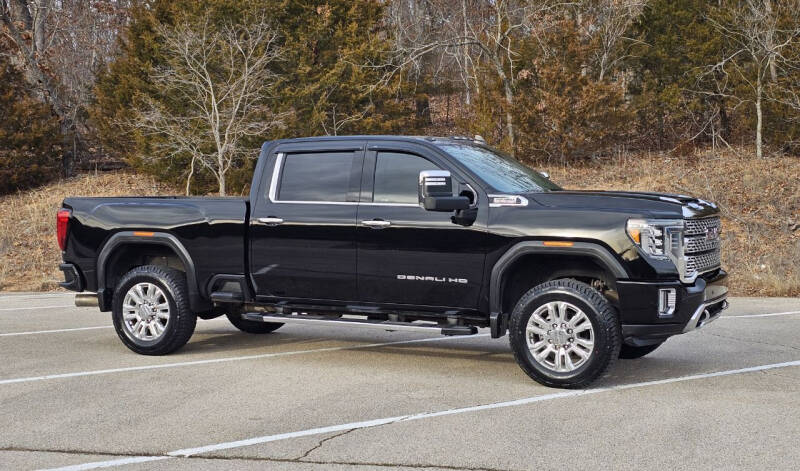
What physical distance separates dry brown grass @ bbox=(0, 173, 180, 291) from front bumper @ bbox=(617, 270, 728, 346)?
13.2m

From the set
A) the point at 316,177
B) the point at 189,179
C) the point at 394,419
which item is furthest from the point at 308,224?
the point at 189,179

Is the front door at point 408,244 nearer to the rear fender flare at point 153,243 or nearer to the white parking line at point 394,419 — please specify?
the white parking line at point 394,419

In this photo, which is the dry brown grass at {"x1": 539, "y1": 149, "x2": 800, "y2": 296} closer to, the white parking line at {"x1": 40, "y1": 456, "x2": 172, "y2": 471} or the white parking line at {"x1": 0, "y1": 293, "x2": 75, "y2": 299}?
the white parking line at {"x1": 0, "y1": 293, "x2": 75, "y2": 299}

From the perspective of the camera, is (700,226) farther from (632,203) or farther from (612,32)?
(612,32)

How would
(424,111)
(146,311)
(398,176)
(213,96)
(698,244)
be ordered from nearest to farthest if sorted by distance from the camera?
(698,244)
(398,176)
(146,311)
(213,96)
(424,111)

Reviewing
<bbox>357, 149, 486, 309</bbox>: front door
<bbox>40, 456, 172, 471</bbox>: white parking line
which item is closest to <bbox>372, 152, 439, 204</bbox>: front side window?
<bbox>357, 149, 486, 309</bbox>: front door

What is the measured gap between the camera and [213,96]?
25500 millimetres

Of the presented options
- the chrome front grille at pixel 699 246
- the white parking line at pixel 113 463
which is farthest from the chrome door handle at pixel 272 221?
the chrome front grille at pixel 699 246

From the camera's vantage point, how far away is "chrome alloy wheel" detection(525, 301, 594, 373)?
23.0 ft

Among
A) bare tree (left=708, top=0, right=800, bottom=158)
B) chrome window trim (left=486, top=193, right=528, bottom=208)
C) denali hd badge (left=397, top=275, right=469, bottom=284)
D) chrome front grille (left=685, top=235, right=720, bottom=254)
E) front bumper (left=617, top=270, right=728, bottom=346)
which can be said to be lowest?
front bumper (left=617, top=270, right=728, bottom=346)

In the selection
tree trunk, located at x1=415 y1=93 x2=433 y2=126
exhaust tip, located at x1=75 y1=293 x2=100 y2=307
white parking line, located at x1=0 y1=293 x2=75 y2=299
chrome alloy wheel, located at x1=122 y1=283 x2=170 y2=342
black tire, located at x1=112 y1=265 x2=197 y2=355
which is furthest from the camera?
tree trunk, located at x1=415 y1=93 x2=433 y2=126

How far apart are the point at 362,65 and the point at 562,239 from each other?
2329 cm

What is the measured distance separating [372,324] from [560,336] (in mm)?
1654

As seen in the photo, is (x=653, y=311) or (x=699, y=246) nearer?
(x=653, y=311)
